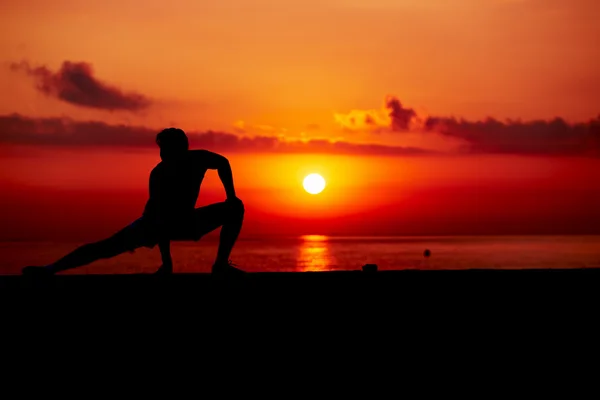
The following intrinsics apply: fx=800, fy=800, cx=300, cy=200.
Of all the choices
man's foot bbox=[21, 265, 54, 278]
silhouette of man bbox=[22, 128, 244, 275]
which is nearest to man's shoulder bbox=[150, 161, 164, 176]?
silhouette of man bbox=[22, 128, 244, 275]

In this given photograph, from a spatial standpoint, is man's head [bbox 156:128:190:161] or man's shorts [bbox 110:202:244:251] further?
man's head [bbox 156:128:190:161]

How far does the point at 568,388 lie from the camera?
761 cm

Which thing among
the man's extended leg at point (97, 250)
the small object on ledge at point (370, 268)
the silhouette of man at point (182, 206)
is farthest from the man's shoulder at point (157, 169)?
the small object on ledge at point (370, 268)

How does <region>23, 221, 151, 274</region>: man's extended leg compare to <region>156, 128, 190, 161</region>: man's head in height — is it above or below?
below

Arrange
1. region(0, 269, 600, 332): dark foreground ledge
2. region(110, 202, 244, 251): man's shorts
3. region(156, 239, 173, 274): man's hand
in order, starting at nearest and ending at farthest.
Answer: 1. region(0, 269, 600, 332): dark foreground ledge
2. region(110, 202, 244, 251): man's shorts
3. region(156, 239, 173, 274): man's hand

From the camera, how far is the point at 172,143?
963 cm

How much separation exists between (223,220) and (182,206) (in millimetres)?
518

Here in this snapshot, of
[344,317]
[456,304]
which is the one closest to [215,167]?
[344,317]

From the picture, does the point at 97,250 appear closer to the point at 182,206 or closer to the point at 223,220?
the point at 182,206

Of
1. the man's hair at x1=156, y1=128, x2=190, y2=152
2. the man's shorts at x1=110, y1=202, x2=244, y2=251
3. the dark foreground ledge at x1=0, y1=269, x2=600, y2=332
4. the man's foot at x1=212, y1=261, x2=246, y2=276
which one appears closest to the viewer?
the dark foreground ledge at x1=0, y1=269, x2=600, y2=332

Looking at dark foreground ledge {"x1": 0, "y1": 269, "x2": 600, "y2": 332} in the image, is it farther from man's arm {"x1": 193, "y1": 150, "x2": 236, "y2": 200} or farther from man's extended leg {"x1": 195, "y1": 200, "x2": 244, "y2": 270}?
man's arm {"x1": 193, "y1": 150, "x2": 236, "y2": 200}

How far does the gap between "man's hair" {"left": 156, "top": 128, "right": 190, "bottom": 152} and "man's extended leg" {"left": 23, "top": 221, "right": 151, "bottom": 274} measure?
1068 mm

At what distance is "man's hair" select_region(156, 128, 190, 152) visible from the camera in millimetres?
9586

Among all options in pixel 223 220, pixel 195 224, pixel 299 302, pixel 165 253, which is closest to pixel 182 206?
pixel 195 224
